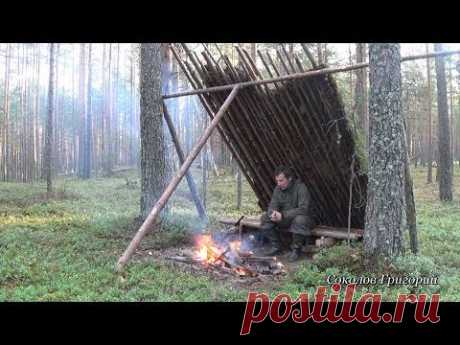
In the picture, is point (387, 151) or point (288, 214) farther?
point (288, 214)

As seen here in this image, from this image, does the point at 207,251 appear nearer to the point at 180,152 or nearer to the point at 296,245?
the point at 296,245

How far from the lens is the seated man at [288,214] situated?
800 cm

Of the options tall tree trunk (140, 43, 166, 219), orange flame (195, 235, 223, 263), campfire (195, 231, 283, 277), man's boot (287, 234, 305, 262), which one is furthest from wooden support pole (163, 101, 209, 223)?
man's boot (287, 234, 305, 262)

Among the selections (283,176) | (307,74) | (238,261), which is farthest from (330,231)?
(307,74)

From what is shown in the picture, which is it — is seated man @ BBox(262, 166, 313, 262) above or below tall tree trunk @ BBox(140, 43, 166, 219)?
below

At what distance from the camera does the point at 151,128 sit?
30.3 feet

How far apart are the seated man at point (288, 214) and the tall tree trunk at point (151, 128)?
2.44 metres

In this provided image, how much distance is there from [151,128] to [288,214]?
3406 mm

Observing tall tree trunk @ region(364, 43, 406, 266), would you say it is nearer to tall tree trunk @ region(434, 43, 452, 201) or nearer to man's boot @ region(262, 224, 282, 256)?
man's boot @ region(262, 224, 282, 256)

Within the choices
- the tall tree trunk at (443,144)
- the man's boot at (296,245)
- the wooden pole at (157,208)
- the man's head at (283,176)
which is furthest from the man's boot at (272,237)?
the tall tree trunk at (443,144)

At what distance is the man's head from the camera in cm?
818

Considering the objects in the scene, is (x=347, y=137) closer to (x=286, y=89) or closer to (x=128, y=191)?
(x=286, y=89)

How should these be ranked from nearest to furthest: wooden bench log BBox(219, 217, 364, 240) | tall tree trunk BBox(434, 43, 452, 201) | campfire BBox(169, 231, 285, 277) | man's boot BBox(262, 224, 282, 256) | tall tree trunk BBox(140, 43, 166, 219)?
campfire BBox(169, 231, 285, 277), wooden bench log BBox(219, 217, 364, 240), man's boot BBox(262, 224, 282, 256), tall tree trunk BBox(140, 43, 166, 219), tall tree trunk BBox(434, 43, 452, 201)

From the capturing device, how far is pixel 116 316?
11.8 feet
